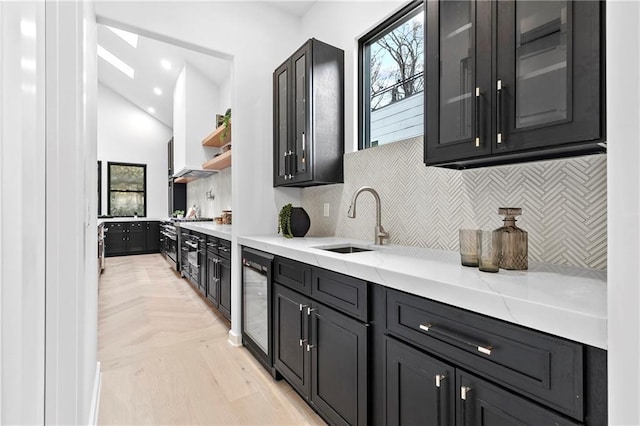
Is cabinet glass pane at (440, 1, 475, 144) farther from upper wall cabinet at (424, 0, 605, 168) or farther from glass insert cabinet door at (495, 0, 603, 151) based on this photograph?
glass insert cabinet door at (495, 0, 603, 151)

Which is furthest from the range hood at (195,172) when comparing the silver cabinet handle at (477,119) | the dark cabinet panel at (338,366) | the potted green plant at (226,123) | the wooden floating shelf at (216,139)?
the silver cabinet handle at (477,119)

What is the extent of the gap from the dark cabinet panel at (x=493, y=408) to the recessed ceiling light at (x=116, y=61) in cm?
771

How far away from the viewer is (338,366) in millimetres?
1560

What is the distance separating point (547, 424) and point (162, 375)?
234 cm

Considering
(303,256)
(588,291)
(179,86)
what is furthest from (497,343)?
(179,86)

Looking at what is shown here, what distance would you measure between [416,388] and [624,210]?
0.88 meters

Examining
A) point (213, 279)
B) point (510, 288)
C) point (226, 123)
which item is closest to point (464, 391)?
point (510, 288)

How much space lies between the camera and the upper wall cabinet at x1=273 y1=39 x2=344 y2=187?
2.47 metres

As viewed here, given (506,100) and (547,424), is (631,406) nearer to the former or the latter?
(547,424)

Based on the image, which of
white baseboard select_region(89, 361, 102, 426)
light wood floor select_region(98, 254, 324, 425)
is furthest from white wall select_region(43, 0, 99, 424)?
light wood floor select_region(98, 254, 324, 425)

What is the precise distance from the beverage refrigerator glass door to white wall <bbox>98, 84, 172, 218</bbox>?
708 cm

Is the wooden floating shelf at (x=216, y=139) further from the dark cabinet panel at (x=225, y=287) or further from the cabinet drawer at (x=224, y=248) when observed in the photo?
the dark cabinet panel at (x=225, y=287)

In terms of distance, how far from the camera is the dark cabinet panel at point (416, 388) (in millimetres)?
1049
